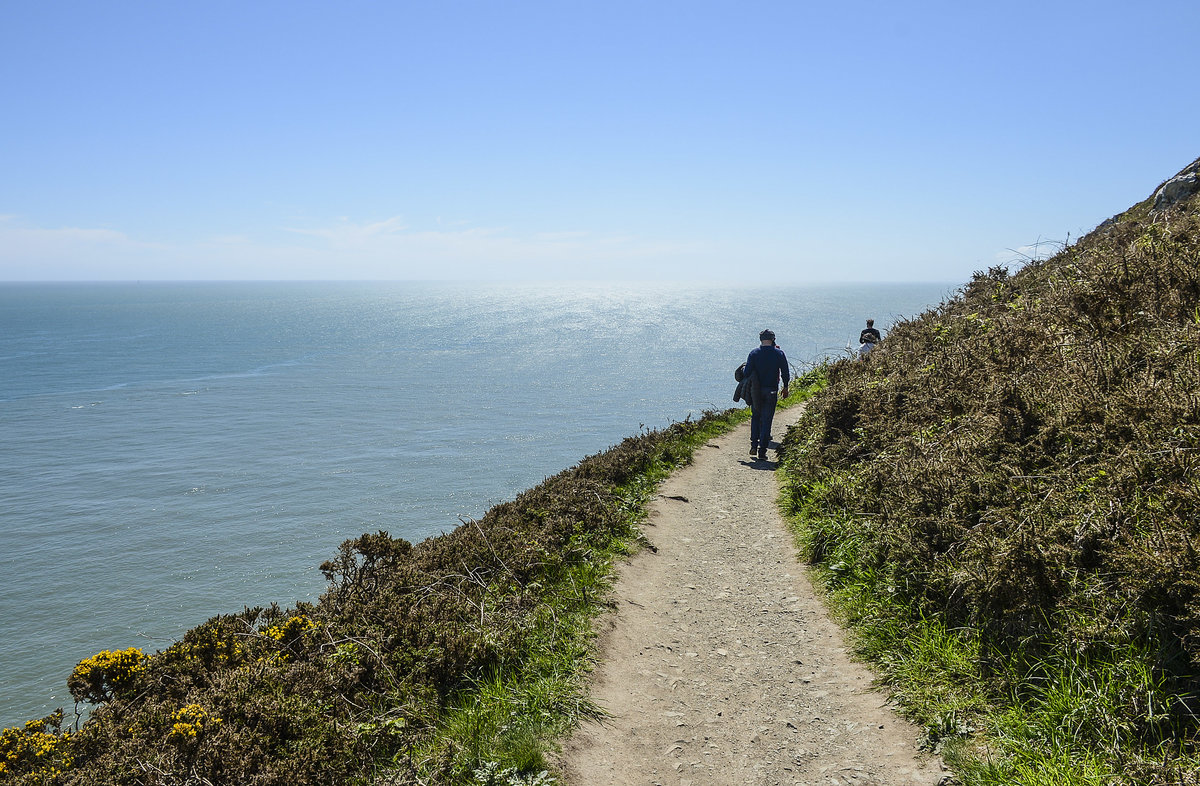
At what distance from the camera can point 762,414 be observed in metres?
14.6

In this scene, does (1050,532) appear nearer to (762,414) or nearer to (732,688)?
(732,688)

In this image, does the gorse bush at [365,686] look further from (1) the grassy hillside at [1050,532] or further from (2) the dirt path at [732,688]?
(1) the grassy hillside at [1050,532]

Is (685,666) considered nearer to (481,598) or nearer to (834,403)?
(481,598)

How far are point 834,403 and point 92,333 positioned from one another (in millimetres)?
126636

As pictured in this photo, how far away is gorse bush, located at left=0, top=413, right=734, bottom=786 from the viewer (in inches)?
170

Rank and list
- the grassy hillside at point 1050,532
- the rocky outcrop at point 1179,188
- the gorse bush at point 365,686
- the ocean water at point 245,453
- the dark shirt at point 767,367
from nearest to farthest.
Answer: the grassy hillside at point 1050,532 < the gorse bush at point 365,686 < the dark shirt at point 767,367 < the rocky outcrop at point 1179,188 < the ocean water at point 245,453

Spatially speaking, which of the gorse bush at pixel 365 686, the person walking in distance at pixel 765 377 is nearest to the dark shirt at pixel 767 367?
the person walking in distance at pixel 765 377

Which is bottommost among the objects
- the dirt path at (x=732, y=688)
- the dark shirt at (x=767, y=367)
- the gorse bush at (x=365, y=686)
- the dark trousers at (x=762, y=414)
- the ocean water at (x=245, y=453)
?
the ocean water at (x=245, y=453)

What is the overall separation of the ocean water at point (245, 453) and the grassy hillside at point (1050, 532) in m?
9.94

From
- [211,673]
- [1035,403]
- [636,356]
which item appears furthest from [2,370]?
[1035,403]

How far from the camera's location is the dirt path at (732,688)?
4.57 meters

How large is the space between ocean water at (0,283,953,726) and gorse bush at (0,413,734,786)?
949 cm

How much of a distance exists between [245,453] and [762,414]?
29987 mm

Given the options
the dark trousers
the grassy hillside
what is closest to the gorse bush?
the grassy hillside
